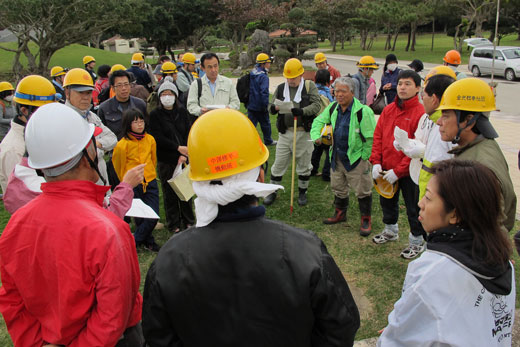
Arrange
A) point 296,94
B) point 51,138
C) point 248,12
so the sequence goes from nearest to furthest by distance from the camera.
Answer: point 51,138, point 296,94, point 248,12

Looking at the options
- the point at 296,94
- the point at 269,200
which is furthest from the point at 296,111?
the point at 269,200

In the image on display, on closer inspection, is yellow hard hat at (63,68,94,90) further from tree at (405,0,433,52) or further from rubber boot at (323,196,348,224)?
tree at (405,0,433,52)

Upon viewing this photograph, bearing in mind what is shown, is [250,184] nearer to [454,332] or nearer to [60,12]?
[454,332]

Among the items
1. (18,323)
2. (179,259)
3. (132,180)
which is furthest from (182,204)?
(179,259)

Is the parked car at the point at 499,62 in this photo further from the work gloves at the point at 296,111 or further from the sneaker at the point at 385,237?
the sneaker at the point at 385,237

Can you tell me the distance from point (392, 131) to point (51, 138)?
3.60 meters

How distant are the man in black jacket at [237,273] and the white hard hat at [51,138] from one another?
0.62 metres

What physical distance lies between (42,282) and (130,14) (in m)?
24.0

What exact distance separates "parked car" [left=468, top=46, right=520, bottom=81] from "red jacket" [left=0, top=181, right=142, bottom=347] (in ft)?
73.7

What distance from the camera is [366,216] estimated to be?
5.25 m

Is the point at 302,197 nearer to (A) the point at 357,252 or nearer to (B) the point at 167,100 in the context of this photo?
(A) the point at 357,252

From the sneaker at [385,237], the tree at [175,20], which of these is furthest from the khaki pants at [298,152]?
the tree at [175,20]

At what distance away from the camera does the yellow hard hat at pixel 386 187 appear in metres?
4.56

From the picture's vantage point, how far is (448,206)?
1.85 meters
